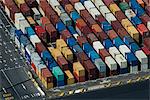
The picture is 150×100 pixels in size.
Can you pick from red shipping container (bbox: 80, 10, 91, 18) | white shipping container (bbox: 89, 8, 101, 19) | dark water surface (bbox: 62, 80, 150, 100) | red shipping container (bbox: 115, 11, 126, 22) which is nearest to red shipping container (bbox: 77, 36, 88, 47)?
red shipping container (bbox: 80, 10, 91, 18)

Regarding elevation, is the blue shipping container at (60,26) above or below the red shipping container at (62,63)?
above

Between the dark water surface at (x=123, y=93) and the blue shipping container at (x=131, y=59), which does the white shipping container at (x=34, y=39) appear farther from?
the blue shipping container at (x=131, y=59)

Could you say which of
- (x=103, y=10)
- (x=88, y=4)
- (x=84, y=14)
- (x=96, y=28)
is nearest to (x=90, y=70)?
(x=96, y=28)

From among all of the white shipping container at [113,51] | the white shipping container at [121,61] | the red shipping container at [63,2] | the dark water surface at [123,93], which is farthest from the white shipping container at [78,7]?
the dark water surface at [123,93]

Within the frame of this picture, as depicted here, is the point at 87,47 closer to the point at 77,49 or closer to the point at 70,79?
the point at 77,49

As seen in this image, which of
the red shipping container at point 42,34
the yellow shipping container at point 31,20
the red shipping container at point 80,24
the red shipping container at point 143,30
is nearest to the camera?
the red shipping container at point 42,34

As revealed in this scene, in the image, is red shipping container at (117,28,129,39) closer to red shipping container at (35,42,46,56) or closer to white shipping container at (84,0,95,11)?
white shipping container at (84,0,95,11)

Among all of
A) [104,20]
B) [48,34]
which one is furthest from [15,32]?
[104,20]
